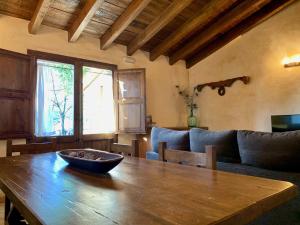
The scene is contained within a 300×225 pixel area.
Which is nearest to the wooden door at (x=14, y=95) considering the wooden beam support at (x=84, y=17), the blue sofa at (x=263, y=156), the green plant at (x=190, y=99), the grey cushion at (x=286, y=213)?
the wooden beam support at (x=84, y=17)

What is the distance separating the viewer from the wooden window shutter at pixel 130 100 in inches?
181

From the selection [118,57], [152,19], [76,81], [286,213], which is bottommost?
[286,213]

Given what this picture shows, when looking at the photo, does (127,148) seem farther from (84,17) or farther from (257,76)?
(257,76)

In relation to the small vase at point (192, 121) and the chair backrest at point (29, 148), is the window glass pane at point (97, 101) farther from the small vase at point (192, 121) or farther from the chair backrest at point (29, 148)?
the small vase at point (192, 121)

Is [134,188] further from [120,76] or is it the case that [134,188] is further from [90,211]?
[120,76]

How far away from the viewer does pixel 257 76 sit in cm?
517

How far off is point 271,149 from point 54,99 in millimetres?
3378

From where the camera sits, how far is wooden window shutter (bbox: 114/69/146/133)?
181 inches

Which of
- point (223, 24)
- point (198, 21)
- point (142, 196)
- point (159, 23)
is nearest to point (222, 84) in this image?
point (223, 24)

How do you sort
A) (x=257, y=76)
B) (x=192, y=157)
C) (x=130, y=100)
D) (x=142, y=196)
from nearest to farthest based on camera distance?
(x=142, y=196) < (x=192, y=157) < (x=130, y=100) < (x=257, y=76)

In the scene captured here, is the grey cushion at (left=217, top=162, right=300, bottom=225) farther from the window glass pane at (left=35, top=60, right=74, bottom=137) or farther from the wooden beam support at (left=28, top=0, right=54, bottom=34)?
the wooden beam support at (left=28, top=0, right=54, bottom=34)

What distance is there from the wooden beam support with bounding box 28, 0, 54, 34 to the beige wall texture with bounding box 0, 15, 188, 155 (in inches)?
5.3

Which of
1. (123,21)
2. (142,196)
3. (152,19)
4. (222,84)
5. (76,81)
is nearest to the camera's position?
(142,196)

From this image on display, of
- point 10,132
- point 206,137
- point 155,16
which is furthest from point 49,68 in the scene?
point 206,137
